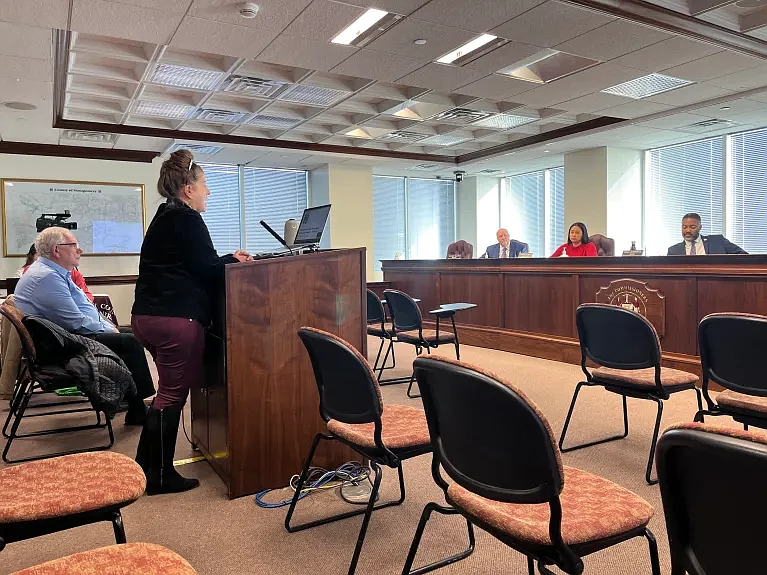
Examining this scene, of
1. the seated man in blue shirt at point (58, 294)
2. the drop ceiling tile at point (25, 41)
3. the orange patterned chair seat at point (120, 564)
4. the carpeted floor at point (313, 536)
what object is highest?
the drop ceiling tile at point (25, 41)

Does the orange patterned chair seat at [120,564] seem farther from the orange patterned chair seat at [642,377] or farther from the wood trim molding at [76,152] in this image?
the wood trim molding at [76,152]

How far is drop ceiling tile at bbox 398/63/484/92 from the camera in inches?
204

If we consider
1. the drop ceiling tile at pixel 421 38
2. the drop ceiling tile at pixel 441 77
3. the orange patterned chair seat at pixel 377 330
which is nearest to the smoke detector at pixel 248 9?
the drop ceiling tile at pixel 421 38

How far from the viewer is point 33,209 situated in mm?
7680

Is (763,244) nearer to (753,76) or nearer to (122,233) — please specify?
(753,76)

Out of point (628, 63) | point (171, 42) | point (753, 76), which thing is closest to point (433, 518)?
point (171, 42)

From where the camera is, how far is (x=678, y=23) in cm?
431

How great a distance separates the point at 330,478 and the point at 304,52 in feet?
11.4

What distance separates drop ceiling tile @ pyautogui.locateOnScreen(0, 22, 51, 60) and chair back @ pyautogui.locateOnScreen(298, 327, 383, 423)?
346 centimetres

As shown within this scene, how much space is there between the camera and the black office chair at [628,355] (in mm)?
2652

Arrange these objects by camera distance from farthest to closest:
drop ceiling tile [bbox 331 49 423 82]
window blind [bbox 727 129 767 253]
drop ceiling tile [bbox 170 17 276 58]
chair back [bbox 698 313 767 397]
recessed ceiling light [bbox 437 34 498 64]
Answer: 1. window blind [bbox 727 129 767 253]
2. drop ceiling tile [bbox 331 49 423 82]
3. recessed ceiling light [bbox 437 34 498 64]
4. drop ceiling tile [bbox 170 17 276 58]
5. chair back [bbox 698 313 767 397]

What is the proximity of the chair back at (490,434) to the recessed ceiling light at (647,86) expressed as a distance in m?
5.29

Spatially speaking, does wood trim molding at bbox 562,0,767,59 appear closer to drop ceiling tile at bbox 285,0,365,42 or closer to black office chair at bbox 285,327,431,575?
drop ceiling tile at bbox 285,0,365,42

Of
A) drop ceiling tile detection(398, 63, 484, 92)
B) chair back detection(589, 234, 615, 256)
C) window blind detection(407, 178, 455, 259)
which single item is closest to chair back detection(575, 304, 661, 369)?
drop ceiling tile detection(398, 63, 484, 92)
